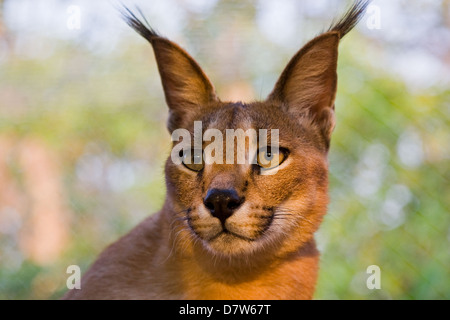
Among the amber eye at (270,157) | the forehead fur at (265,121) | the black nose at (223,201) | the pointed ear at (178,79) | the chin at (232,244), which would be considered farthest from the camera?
the pointed ear at (178,79)

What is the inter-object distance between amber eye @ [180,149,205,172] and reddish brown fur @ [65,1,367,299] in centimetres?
2

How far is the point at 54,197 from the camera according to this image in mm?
4629

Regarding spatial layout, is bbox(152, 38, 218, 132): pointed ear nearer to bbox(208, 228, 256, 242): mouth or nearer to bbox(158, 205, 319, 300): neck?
bbox(158, 205, 319, 300): neck

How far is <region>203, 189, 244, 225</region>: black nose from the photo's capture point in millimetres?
2232

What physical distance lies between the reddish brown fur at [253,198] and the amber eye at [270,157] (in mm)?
26

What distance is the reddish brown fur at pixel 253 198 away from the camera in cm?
242

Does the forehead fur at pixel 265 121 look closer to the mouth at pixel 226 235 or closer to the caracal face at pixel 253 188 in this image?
the caracal face at pixel 253 188

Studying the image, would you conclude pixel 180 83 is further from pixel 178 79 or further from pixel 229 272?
pixel 229 272

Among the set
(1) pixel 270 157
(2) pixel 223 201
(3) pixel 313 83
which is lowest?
(2) pixel 223 201

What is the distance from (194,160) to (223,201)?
40 centimetres

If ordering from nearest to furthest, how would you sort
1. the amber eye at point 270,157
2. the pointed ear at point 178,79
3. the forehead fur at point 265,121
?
the amber eye at point 270,157
the forehead fur at point 265,121
the pointed ear at point 178,79

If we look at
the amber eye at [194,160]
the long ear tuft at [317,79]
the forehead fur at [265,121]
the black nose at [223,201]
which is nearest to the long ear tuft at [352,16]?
the long ear tuft at [317,79]

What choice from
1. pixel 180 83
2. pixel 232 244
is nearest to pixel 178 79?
pixel 180 83

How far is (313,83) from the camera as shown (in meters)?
2.75
